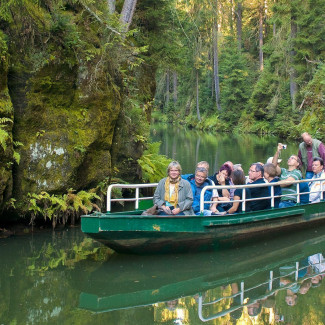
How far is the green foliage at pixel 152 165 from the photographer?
14744 millimetres

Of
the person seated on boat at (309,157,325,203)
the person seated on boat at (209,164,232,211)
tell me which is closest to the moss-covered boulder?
the person seated on boat at (209,164,232,211)

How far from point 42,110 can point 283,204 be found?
558cm

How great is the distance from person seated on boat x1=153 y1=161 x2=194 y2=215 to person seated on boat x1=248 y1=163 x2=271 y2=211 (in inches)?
63.8

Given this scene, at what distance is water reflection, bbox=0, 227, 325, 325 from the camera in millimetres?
6910

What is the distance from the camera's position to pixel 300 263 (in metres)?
9.45

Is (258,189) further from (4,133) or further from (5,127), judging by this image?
(5,127)

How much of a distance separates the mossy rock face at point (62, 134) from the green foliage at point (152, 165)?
285 cm

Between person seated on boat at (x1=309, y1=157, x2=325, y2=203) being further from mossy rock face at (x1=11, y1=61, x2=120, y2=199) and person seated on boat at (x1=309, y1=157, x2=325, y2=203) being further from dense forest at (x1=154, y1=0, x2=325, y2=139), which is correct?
dense forest at (x1=154, y1=0, x2=325, y2=139)

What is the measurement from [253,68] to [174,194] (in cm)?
4716

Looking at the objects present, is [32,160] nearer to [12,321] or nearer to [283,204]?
[12,321]

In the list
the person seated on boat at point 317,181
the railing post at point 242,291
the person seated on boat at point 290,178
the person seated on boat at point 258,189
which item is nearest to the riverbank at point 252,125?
the person seated on boat at point 317,181

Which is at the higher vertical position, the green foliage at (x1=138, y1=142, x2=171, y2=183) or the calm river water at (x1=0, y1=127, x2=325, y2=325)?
the green foliage at (x1=138, y1=142, x2=171, y2=183)

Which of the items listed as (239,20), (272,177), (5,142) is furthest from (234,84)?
(5,142)

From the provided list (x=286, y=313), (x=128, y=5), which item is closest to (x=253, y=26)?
(x=128, y=5)
